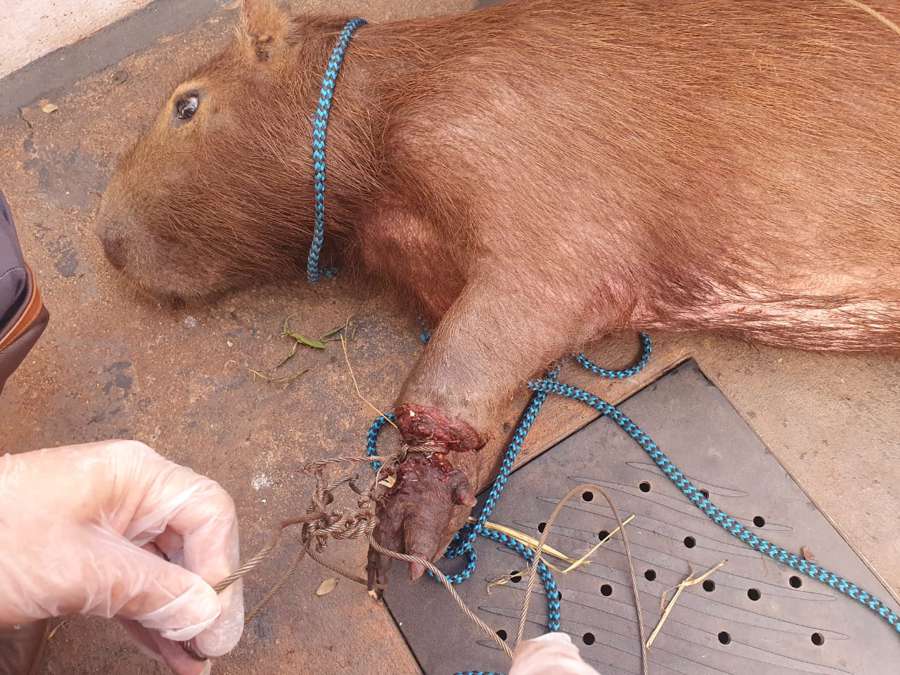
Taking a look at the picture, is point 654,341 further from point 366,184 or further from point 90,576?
point 90,576

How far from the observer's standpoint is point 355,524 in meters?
1.71

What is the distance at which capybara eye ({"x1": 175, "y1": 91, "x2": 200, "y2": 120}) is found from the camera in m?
2.24

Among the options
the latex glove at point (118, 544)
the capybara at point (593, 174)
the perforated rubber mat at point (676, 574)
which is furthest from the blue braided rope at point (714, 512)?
the latex glove at point (118, 544)

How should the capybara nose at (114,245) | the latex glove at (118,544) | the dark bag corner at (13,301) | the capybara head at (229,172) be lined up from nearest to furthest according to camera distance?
the latex glove at (118,544) → the dark bag corner at (13,301) → the capybara head at (229,172) → the capybara nose at (114,245)

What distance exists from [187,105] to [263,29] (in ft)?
1.03

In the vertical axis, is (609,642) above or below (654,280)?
below

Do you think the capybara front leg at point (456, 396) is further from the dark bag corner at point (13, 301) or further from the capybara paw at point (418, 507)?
the dark bag corner at point (13, 301)

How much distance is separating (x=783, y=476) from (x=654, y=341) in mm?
522

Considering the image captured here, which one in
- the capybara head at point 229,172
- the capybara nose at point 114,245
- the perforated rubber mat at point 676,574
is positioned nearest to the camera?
the perforated rubber mat at point 676,574

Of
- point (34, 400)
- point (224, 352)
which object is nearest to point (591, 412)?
point (224, 352)

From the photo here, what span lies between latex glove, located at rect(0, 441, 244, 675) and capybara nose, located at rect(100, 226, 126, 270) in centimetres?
92

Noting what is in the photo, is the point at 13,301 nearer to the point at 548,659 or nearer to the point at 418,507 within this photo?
the point at 418,507

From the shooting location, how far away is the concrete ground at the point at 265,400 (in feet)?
6.76

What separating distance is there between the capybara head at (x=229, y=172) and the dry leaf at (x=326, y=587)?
0.93 meters
